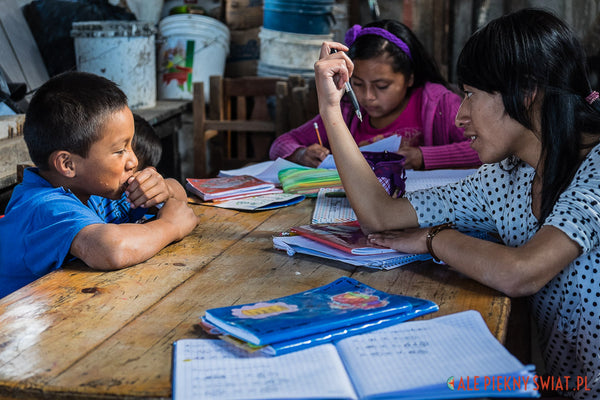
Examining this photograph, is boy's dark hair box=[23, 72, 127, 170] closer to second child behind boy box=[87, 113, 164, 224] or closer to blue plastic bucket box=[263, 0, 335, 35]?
second child behind boy box=[87, 113, 164, 224]

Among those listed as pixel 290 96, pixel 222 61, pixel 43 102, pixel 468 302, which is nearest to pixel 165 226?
pixel 43 102

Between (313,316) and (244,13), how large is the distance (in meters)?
4.68

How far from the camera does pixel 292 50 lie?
Answer: 4.75 metres

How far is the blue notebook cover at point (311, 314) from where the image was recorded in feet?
3.35

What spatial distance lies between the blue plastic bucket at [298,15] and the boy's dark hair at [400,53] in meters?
2.04

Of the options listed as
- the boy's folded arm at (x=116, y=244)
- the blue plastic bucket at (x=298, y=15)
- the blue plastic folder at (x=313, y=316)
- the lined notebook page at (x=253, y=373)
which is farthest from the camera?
the blue plastic bucket at (x=298, y=15)

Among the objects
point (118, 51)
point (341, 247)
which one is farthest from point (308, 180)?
point (118, 51)

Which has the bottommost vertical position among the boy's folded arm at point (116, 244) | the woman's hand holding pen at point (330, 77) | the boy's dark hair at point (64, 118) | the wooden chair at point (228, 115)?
the wooden chair at point (228, 115)

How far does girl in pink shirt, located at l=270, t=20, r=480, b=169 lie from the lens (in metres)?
2.63

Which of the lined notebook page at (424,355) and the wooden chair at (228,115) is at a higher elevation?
the lined notebook page at (424,355)

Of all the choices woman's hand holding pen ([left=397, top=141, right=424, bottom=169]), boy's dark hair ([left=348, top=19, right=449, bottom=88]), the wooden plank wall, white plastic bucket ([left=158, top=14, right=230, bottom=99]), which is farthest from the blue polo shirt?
white plastic bucket ([left=158, top=14, right=230, bottom=99])

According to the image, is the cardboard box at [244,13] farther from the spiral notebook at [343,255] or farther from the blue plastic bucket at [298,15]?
the spiral notebook at [343,255]

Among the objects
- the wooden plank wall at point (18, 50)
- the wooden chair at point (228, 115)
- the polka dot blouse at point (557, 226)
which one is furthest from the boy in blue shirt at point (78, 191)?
the wooden plank wall at point (18, 50)

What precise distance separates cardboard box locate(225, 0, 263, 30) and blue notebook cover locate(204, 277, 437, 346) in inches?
177
